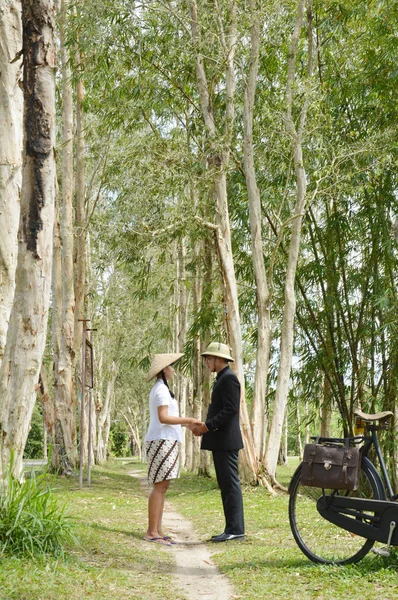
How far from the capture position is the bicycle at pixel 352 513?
224 inches

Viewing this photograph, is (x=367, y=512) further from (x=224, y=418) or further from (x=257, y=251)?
(x=257, y=251)

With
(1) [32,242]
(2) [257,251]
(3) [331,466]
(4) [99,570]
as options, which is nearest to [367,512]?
(3) [331,466]

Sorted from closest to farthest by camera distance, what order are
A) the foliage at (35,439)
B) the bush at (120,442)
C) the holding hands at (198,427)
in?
the holding hands at (198,427) < the foliage at (35,439) < the bush at (120,442)

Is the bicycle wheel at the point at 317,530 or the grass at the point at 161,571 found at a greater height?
the bicycle wheel at the point at 317,530

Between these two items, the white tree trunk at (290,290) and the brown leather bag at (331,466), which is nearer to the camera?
the brown leather bag at (331,466)

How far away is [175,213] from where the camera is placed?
15.3m

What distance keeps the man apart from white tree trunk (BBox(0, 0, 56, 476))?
1.97 m

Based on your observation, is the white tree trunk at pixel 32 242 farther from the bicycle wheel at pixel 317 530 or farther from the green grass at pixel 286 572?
the bicycle wheel at pixel 317 530

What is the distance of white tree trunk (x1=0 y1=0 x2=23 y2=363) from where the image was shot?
7.07 m

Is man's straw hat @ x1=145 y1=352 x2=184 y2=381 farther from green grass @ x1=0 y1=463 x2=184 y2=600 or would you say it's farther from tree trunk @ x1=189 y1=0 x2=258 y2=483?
tree trunk @ x1=189 y1=0 x2=258 y2=483

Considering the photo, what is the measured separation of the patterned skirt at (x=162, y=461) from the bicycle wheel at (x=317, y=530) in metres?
1.65

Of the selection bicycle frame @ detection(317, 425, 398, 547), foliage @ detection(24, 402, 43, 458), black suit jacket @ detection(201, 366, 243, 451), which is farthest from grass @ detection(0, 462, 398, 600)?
foliage @ detection(24, 402, 43, 458)

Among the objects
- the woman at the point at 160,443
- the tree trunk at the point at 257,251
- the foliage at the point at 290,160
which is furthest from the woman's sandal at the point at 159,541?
the foliage at the point at 290,160

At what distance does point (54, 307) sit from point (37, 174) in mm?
12164
